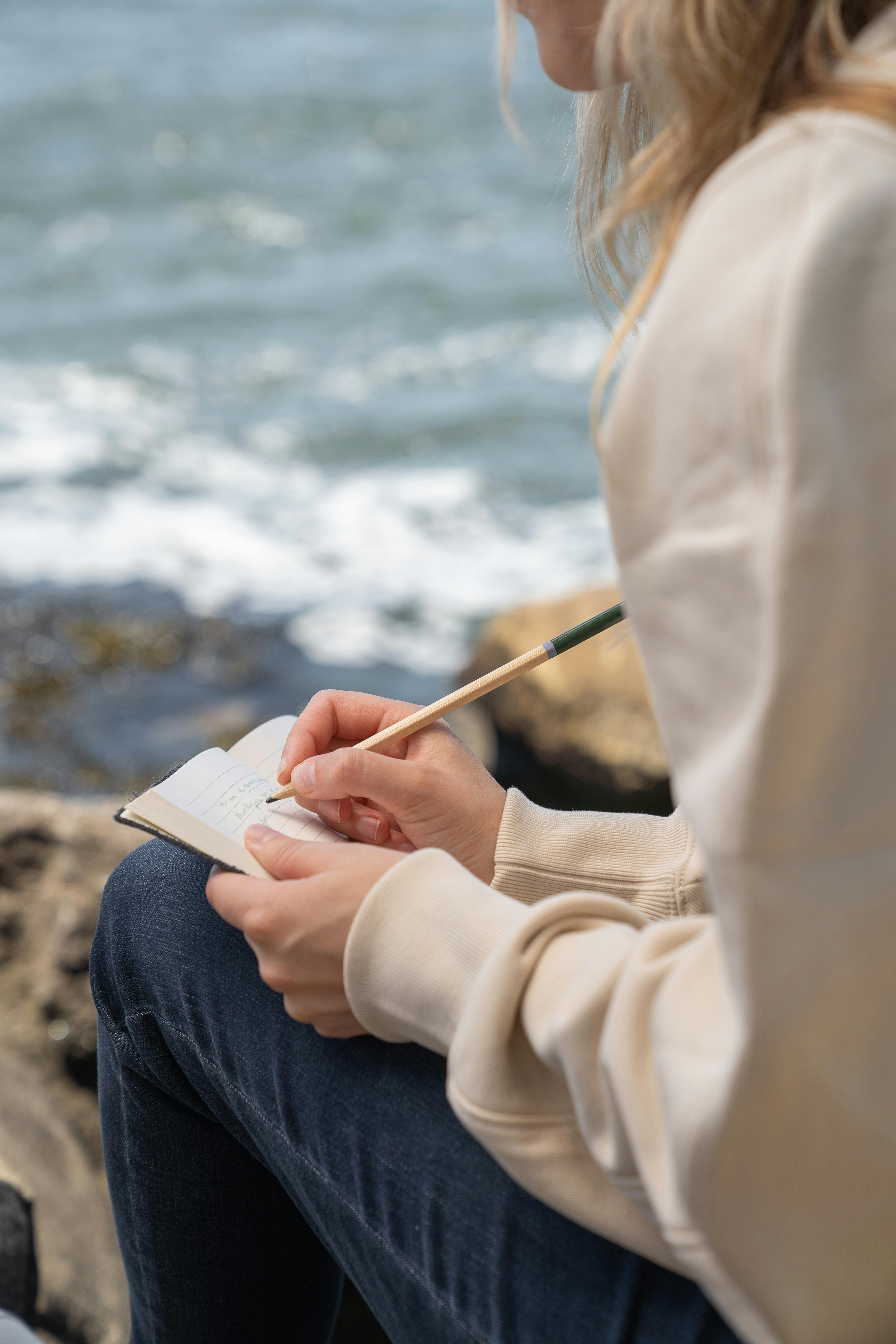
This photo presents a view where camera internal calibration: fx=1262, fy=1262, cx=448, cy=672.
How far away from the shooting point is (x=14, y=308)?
8.37 meters

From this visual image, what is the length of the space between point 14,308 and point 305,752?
803cm

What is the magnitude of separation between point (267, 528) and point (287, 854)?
4.53 m

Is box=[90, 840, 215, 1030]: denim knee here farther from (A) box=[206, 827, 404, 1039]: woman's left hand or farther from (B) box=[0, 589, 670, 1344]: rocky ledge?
(B) box=[0, 589, 670, 1344]: rocky ledge

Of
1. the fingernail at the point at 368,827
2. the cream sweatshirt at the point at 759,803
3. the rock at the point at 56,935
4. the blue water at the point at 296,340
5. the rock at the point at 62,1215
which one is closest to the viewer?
the cream sweatshirt at the point at 759,803

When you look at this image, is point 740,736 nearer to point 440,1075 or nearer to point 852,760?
point 852,760

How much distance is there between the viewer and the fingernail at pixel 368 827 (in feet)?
3.92

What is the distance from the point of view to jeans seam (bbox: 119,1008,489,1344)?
35.0 inches

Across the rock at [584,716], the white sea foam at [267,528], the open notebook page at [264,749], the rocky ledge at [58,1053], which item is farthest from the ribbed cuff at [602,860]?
the white sea foam at [267,528]

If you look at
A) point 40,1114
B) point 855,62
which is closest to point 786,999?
point 855,62

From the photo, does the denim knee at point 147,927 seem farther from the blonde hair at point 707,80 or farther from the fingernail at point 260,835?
the blonde hair at point 707,80

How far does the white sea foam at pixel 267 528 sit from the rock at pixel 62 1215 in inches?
103

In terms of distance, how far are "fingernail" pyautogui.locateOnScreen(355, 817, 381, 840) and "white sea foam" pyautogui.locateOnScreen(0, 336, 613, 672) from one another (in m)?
3.14

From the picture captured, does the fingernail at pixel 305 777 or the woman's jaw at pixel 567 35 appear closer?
the woman's jaw at pixel 567 35

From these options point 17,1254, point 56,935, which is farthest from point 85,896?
point 17,1254
